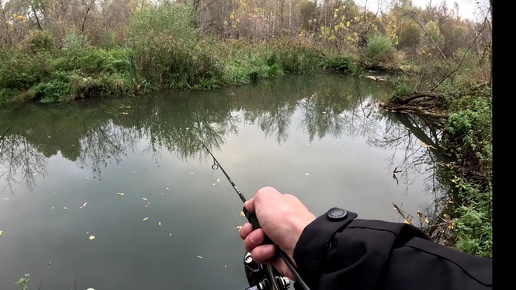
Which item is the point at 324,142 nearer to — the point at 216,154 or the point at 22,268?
the point at 216,154

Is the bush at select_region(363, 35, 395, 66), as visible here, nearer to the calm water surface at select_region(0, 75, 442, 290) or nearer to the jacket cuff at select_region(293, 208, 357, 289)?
the calm water surface at select_region(0, 75, 442, 290)

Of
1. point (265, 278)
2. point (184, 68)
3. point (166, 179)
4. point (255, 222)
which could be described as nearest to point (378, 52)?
point (184, 68)

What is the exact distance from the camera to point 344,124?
8656mm

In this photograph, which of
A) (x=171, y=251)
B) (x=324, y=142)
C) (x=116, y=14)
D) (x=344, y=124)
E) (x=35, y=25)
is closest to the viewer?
(x=171, y=251)

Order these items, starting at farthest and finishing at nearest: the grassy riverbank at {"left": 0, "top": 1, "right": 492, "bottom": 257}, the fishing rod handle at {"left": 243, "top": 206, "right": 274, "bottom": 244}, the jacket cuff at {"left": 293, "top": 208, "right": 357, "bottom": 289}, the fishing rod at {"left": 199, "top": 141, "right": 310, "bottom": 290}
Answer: the grassy riverbank at {"left": 0, "top": 1, "right": 492, "bottom": 257} < the fishing rod handle at {"left": 243, "top": 206, "right": 274, "bottom": 244} < the fishing rod at {"left": 199, "top": 141, "right": 310, "bottom": 290} < the jacket cuff at {"left": 293, "top": 208, "right": 357, "bottom": 289}

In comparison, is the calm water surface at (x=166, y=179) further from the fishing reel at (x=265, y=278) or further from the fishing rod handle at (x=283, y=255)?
the fishing rod handle at (x=283, y=255)

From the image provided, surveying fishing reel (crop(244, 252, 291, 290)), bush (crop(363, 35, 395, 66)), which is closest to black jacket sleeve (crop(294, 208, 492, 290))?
fishing reel (crop(244, 252, 291, 290))

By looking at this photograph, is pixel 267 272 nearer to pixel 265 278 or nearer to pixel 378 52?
pixel 265 278

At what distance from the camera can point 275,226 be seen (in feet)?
3.01

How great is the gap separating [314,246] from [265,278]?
51cm

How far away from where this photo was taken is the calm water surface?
3.40m

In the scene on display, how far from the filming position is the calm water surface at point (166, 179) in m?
3.40

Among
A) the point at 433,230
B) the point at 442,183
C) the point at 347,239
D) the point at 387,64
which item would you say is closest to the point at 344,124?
the point at 442,183

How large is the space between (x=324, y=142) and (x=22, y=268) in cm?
522
